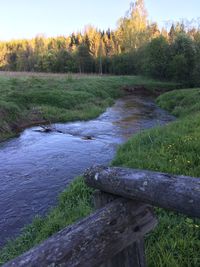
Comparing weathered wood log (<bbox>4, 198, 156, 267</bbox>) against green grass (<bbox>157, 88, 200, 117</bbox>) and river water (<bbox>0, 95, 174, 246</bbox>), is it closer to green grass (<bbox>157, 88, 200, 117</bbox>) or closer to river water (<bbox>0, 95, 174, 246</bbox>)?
river water (<bbox>0, 95, 174, 246</bbox>)

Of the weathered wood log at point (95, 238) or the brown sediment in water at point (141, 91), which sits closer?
the weathered wood log at point (95, 238)

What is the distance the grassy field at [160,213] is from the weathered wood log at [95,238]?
5.99 ft

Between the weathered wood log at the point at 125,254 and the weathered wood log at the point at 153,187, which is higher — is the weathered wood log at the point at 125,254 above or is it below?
below

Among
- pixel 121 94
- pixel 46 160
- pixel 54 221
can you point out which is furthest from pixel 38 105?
pixel 121 94

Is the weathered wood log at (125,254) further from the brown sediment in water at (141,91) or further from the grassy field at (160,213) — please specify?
the brown sediment in water at (141,91)

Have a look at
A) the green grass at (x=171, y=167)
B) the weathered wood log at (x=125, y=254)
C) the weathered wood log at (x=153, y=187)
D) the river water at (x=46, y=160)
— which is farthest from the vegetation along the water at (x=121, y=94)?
the weathered wood log at (x=153, y=187)

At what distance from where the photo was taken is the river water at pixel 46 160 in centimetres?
758

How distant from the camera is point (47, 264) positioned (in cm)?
184

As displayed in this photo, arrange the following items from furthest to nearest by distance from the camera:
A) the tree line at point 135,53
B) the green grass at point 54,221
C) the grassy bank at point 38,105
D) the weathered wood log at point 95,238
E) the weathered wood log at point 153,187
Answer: the tree line at point 135,53, the grassy bank at point 38,105, the green grass at point 54,221, the weathered wood log at point 153,187, the weathered wood log at point 95,238

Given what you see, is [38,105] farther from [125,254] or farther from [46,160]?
[125,254]

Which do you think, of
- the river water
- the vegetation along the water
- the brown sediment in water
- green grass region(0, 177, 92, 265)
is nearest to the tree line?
the vegetation along the water

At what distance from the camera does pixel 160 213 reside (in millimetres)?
5477

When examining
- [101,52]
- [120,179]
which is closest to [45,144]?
[120,179]

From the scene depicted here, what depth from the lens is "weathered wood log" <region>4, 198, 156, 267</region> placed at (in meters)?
1.89
